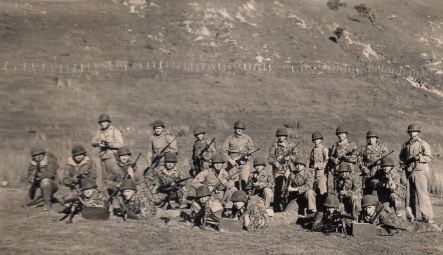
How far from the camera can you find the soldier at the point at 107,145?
1357 centimetres

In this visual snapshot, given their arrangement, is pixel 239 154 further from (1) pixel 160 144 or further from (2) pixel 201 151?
(1) pixel 160 144

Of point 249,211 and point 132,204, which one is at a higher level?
point 132,204

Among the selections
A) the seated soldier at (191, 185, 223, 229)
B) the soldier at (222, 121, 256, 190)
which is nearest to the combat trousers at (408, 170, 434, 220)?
the soldier at (222, 121, 256, 190)

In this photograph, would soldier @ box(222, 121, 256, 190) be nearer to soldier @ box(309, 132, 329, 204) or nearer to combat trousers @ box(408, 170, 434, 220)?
soldier @ box(309, 132, 329, 204)

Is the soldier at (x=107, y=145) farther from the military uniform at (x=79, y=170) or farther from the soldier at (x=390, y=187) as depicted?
the soldier at (x=390, y=187)

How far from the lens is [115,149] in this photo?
1370cm

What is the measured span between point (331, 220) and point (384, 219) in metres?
1.07

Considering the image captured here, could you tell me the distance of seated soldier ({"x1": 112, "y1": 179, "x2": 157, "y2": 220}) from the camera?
38.7ft

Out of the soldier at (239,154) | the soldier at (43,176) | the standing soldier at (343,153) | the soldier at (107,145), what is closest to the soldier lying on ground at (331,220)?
the standing soldier at (343,153)

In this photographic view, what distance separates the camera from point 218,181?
12711mm

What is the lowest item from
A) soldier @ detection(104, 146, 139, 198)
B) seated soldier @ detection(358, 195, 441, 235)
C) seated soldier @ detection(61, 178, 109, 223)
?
seated soldier @ detection(358, 195, 441, 235)

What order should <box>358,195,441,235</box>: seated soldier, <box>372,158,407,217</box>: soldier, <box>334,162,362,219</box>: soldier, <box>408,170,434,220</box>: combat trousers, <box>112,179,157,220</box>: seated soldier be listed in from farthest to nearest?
<box>408,170,434,220</box>: combat trousers, <box>372,158,407,217</box>: soldier, <box>334,162,362,219</box>: soldier, <box>112,179,157,220</box>: seated soldier, <box>358,195,441,235</box>: seated soldier

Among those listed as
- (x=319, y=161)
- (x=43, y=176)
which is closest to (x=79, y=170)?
(x=43, y=176)

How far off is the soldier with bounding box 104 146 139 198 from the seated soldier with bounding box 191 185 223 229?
216cm
